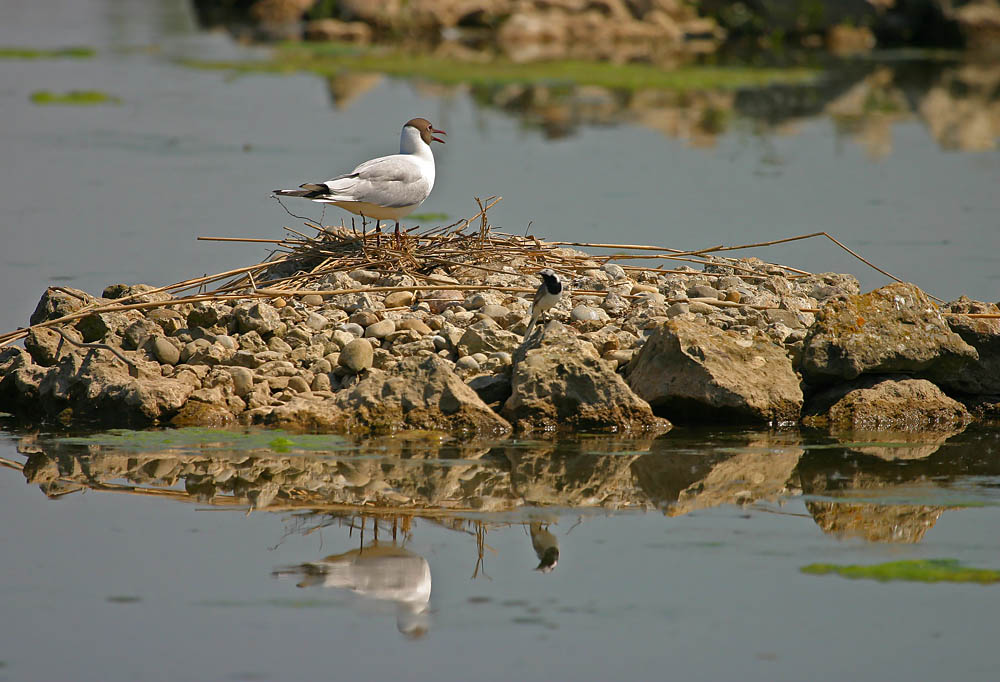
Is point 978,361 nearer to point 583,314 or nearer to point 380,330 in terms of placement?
point 583,314

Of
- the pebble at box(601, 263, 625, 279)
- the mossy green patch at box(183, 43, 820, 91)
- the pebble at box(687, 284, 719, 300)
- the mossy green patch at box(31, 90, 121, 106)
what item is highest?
the mossy green patch at box(183, 43, 820, 91)

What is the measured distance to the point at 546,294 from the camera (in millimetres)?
6578

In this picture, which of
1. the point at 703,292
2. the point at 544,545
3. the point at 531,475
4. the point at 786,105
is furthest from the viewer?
the point at 786,105

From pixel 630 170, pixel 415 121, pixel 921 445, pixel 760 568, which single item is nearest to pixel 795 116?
pixel 630 170

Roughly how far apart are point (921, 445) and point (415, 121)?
356 cm

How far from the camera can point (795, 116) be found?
19672mm

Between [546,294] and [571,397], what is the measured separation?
550 mm

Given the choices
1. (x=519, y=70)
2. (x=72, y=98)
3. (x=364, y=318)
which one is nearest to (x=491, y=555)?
(x=364, y=318)

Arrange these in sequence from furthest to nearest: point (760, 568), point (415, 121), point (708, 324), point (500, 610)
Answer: point (415, 121) < point (708, 324) < point (760, 568) < point (500, 610)

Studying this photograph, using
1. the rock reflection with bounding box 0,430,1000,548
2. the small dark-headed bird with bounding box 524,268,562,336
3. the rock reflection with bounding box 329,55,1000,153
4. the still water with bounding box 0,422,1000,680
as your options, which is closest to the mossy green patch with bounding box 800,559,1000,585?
the still water with bounding box 0,422,1000,680

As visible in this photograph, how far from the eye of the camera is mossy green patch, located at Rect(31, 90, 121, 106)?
67.7ft

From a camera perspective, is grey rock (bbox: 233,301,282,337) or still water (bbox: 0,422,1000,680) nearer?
still water (bbox: 0,422,1000,680)

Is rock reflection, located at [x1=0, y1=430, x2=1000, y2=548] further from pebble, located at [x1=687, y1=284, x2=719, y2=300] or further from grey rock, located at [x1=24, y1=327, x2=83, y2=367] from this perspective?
pebble, located at [x1=687, y1=284, x2=719, y2=300]

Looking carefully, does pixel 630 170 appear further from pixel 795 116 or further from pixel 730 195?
pixel 795 116
